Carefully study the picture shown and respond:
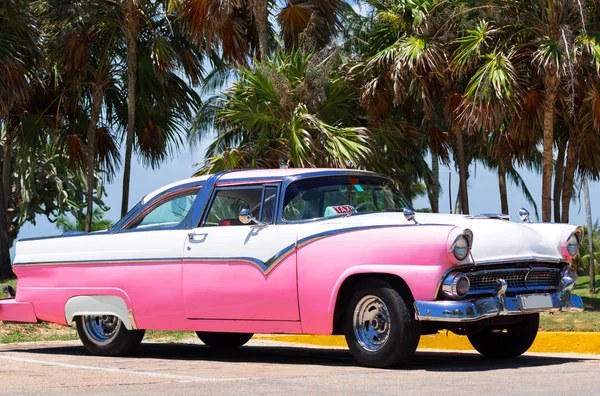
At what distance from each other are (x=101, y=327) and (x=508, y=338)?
13.1ft

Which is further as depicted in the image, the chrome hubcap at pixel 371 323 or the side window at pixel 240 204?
the side window at pixel 240 204

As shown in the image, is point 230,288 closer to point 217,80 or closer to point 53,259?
point 53,259

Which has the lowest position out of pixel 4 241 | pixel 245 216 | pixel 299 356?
pixel 299 356

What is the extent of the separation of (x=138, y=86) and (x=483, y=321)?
15.2 metres

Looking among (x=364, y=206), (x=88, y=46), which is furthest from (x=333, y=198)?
(x=88, y=46)

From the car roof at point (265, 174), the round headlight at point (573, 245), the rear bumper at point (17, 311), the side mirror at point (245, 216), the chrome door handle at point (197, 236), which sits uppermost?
the car roof at point (265, 174)

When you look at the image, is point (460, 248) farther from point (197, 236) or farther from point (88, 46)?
point (88, 46)

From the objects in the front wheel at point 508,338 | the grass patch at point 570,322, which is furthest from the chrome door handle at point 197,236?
the grass patch at point 570,322

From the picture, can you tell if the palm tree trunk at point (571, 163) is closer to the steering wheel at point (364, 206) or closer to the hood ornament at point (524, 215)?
the hood ornament at point (524, 215)

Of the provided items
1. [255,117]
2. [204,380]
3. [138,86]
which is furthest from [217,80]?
[204,380]

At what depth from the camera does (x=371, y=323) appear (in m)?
8.16

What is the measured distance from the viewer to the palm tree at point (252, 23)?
Result: 1847 cm

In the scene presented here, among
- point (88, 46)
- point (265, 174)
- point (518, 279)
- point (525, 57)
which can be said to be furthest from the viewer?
point (88, 46)

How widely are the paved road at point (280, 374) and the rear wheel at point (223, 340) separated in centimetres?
32
